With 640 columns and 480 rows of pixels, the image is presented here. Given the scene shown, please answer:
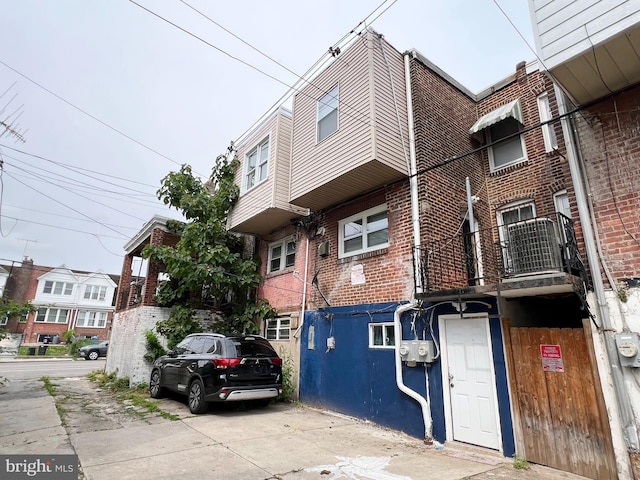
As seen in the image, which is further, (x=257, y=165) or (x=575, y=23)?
(x=257, y=165)

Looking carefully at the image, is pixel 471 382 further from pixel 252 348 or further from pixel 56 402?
pixel 56 402

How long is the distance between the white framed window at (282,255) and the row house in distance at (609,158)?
25.8 feet

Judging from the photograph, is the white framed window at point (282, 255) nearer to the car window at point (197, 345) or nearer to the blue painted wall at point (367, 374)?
the blue painted wall at point (367, 374)

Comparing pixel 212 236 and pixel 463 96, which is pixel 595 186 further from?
pixel 212 236

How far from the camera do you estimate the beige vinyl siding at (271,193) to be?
10.9 metres

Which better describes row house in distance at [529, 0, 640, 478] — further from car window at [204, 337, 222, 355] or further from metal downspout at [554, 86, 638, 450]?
car window at [204, 337, 222, 355]

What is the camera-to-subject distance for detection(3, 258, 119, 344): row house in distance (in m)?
37.0

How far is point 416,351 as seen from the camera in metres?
6.86

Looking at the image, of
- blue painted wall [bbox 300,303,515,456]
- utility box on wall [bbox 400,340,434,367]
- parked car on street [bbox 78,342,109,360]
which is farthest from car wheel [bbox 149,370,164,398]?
parked car on street [bbox 78,342,109,360]

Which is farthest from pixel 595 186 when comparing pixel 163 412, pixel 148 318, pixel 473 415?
pixel 148 318

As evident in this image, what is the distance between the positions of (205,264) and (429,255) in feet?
24.2

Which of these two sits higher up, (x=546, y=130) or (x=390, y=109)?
(x=390, y=109)

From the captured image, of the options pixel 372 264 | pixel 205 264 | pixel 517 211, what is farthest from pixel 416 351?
pixel 205 264

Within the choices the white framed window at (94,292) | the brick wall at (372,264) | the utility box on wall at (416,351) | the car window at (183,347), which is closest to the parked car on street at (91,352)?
the white framed window at (94,292)
